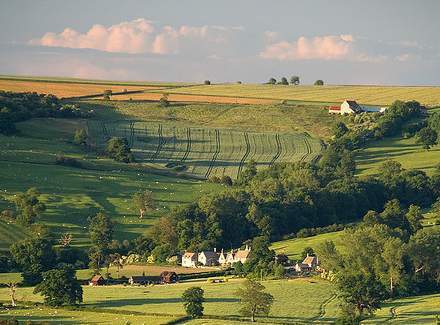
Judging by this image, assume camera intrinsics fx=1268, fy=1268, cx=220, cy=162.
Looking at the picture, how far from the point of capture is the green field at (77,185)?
136125 millimetres

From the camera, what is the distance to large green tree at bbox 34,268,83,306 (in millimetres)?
96938

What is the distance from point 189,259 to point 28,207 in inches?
707

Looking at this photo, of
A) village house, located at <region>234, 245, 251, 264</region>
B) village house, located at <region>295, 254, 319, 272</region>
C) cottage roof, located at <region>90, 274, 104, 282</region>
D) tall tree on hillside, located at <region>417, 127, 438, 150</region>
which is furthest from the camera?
tall tree on hillside, located at <region>417, 127, 438, 150</region>

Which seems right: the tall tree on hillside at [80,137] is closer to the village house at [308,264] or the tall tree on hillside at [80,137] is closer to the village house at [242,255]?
the village house at [242,255]

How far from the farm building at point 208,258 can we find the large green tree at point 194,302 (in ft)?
114

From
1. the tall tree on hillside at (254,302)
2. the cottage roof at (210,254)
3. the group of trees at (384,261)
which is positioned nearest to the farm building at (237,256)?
the cottage roof at (210,254)

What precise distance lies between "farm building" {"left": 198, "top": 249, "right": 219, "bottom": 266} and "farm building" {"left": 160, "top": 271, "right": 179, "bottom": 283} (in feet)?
38.4

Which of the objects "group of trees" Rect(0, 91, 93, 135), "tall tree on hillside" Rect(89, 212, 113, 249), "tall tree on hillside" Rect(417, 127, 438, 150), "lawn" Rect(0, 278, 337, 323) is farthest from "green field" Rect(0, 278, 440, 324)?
"tall tree on hillside" Rect(417, 127, 438, 150)

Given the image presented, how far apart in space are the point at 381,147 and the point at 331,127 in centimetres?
1348

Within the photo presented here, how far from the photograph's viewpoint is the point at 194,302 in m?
91.4

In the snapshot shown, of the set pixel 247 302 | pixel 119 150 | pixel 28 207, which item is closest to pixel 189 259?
pixel 28 207

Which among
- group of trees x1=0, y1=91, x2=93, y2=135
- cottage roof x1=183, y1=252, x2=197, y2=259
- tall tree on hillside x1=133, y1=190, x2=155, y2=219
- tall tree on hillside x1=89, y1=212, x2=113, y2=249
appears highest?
group of trees x1=0, y1=91, x2=93, y2=135

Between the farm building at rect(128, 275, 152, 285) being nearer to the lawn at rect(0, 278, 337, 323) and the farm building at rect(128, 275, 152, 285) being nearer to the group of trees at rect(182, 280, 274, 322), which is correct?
the lawn at rect(0, 278, 337, 323)

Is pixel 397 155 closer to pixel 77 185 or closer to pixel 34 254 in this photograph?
pixel 77 185
